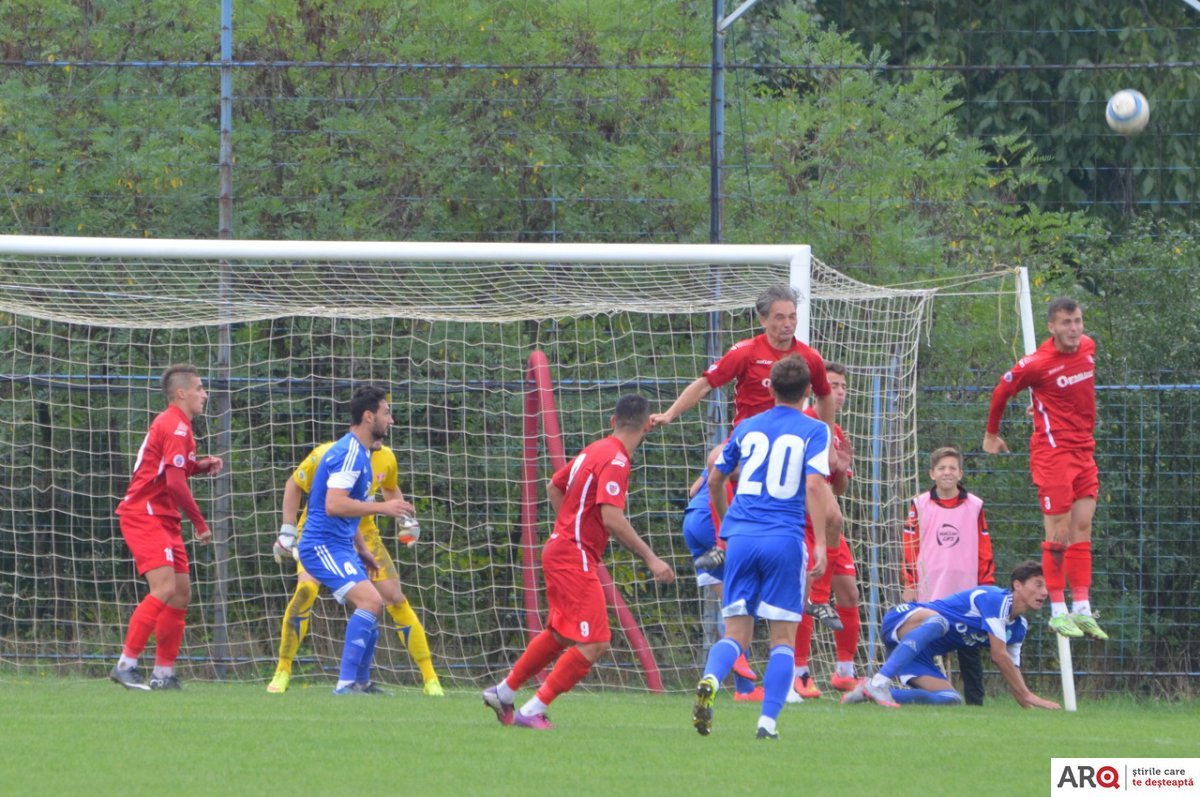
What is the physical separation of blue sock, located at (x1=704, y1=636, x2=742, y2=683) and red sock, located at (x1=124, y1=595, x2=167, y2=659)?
13.3ft

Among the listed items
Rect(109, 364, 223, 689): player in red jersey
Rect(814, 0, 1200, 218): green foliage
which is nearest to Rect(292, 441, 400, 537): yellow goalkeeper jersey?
Rect(109, 364, 223, 689): player in red jersey

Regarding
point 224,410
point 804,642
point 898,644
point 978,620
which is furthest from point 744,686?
point 224,410

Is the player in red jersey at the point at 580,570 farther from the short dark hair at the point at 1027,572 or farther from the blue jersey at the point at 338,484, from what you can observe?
the short dark hair at the point at 1027,572

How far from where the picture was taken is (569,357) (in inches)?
484

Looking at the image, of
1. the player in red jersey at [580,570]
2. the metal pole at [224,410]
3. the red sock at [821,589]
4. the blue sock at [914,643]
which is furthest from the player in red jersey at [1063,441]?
the metal pole at [224,410]

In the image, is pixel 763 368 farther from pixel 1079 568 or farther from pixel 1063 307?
pixel 1079 568

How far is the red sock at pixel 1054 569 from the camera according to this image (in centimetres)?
962

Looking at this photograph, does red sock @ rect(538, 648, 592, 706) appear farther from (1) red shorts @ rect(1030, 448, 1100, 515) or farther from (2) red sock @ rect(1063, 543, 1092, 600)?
(2) red sock @ rect(1063, 543, 1092, 600)

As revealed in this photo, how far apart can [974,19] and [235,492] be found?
10496mm

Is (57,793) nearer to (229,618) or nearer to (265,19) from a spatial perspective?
(229,618)

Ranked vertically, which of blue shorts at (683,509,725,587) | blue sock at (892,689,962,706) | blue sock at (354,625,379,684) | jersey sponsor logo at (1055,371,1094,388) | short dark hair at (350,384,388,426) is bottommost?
blue sock at (892,689,962,706)

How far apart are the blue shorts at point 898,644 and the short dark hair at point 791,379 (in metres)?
3.28

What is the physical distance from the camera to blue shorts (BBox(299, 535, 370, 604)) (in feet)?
30.9

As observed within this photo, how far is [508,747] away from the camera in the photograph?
263 inches
